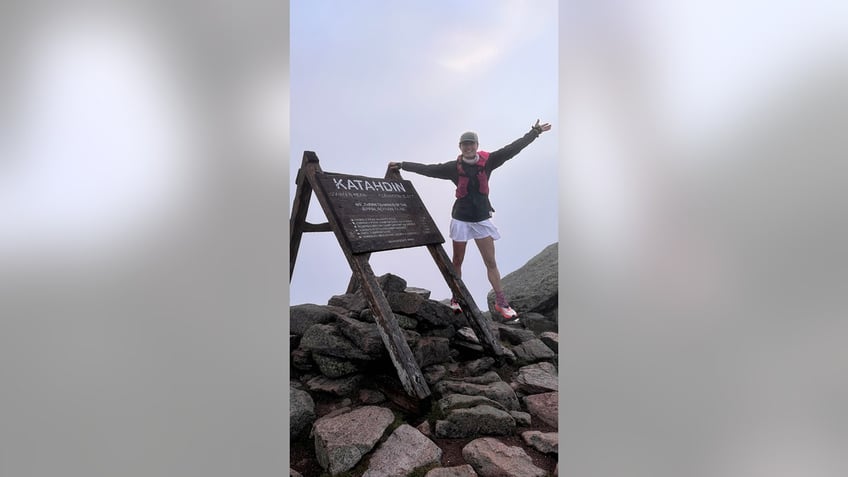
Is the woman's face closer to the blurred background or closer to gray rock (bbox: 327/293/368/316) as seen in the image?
gray rock (bbox: 327/293/368/316)

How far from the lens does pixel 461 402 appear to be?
2.67m

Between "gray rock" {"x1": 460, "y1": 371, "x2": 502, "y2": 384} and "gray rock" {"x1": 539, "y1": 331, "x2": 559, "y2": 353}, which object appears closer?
"gray rock" {"x1": 460, "y1": 371, "x2": 502, "y2": 384}

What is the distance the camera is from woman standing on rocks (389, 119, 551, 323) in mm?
3648

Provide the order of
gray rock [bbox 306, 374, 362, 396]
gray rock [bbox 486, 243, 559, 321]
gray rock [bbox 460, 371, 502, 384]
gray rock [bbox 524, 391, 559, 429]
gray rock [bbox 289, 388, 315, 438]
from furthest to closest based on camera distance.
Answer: gray rock [bbox 486, 243, 559, 321] < gray rock [bbox 460, 371, 502, 384] < gray rock [bbox 306, 374, 362, 396] < gray rock [bbox 524, 391, 559, 429] < gray rock [bbox 289, 388, 315, 438]

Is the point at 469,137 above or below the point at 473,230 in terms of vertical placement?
above

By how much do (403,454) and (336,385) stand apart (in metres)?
0.86

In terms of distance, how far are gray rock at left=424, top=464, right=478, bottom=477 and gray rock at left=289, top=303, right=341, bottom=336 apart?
1594mm

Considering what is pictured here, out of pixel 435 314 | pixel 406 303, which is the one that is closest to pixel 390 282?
pixel 406 303

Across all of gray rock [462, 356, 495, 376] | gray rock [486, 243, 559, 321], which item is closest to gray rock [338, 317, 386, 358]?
gray rock [462, 356, 495, 376]

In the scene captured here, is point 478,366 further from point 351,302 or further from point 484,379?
point 351,302
